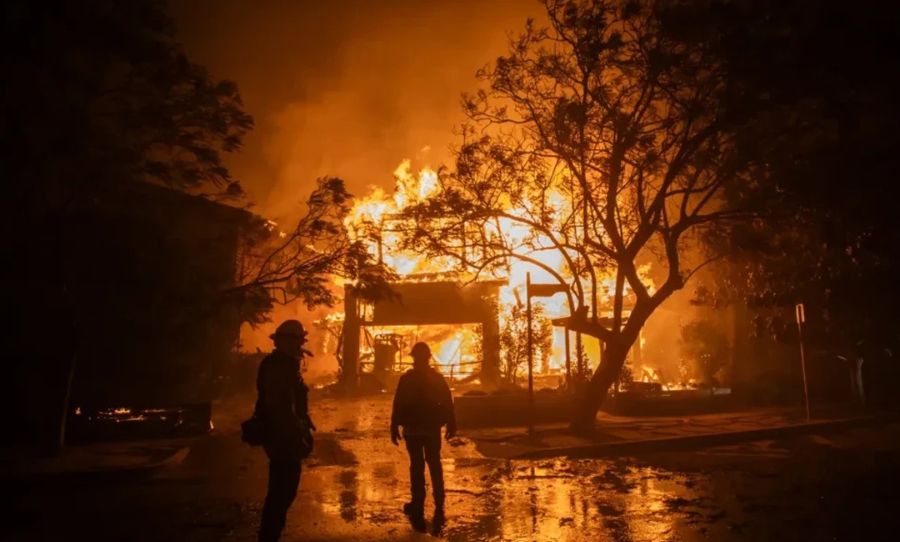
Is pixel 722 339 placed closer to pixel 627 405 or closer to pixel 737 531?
pixel 627 405

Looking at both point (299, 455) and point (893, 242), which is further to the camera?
point (893, 242)

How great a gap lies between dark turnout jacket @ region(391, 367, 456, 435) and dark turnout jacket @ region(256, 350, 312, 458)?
5.22 ft

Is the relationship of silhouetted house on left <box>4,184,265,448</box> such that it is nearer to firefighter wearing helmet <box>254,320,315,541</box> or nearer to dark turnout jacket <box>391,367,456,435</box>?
dark turnout jacket <box>391,367,456,435</box>

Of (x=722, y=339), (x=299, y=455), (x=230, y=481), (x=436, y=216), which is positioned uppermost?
(x=436, y=216)

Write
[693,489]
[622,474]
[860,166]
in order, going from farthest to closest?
[860,166]
[622,474]
[693,489]

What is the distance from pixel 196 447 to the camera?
1278 centimetres

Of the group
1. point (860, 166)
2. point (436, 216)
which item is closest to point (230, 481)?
point (436, 216)

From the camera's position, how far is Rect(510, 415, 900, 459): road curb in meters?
11.1

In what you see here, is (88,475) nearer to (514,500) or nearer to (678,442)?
(514,500)

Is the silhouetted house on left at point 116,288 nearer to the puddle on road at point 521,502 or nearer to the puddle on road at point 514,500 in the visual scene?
the puddle on road at point 514,500

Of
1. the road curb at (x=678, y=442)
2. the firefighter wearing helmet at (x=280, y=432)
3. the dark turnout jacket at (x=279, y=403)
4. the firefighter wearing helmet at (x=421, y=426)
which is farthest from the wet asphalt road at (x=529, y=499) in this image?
the dark turnout jacket at (x=279, y=403)

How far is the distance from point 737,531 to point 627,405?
423 inches

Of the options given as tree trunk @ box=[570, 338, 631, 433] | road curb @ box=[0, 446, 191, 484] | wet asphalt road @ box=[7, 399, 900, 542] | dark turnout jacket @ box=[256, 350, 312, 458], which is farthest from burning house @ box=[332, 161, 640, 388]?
dark turnout jacket @ box=[256, 350, 312, 458]

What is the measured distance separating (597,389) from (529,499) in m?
6.08
